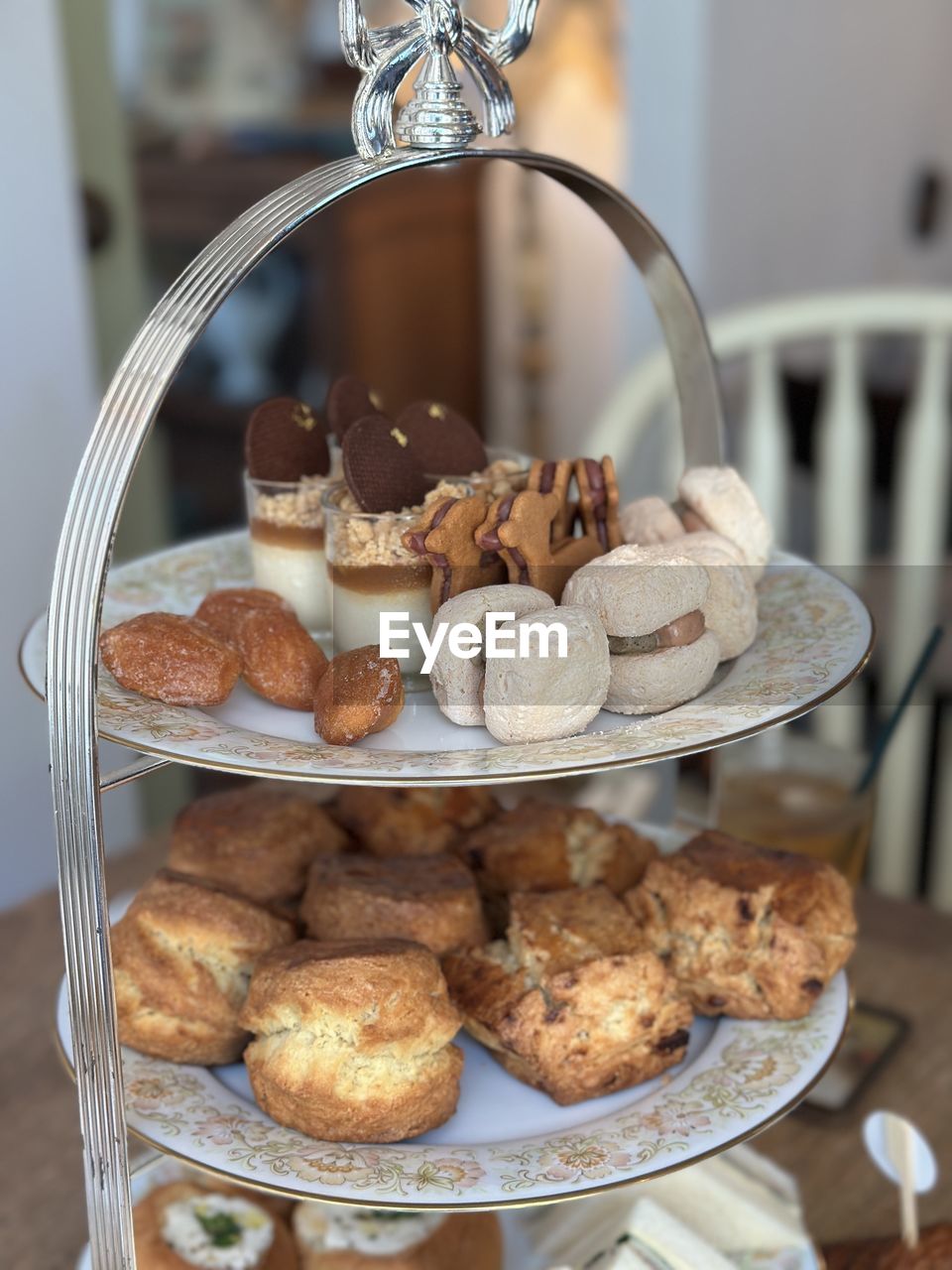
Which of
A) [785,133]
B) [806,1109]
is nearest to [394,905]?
[806,1109]

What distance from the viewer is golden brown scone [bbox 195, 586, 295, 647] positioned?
0.75 metres

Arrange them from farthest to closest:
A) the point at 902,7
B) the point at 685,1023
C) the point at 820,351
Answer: the point at 820,351
the point at 902,7
the point at 685,1023

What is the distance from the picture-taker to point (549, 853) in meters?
0.87

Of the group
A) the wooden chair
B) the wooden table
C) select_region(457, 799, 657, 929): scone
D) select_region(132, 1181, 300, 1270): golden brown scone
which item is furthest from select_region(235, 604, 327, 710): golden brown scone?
the wooden chair

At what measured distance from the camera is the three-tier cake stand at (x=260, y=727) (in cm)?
57

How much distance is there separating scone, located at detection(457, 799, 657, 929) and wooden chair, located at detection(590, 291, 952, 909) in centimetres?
90

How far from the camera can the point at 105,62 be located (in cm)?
230

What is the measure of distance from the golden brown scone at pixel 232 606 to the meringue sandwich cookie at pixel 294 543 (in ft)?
0.06

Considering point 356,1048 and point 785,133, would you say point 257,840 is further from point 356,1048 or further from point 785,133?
point 785,133

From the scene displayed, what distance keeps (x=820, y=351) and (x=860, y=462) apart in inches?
63.8

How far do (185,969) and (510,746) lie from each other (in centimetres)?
27

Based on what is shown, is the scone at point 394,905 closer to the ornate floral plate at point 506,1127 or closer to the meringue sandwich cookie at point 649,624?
the ornate floral plate at point 506,1127

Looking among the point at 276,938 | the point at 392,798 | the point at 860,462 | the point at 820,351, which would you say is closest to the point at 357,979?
the point at 276,938

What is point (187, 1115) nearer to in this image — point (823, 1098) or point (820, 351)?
point (823, 1098)
